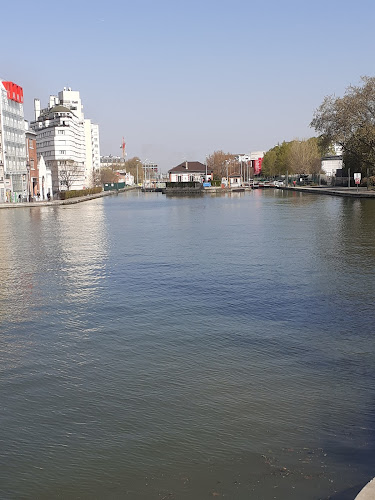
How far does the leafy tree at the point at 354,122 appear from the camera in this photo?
7494 centimetres

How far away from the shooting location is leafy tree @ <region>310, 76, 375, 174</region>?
74.9 meters

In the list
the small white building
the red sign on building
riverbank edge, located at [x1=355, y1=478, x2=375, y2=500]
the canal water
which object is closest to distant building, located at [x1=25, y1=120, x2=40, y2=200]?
the red sign on building

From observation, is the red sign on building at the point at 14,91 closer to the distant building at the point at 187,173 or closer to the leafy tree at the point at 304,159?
the leafy tree at the point at 304,159

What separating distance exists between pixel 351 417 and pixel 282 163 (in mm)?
159071

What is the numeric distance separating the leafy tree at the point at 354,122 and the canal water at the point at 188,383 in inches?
2356

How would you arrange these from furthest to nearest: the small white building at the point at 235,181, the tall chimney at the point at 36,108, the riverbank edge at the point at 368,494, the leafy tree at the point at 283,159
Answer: the tall chimney at the point at 36,108 → the leafy tree at the point at 283,159 → the small white building at the point at 235,181 → the riverbank edge at the point at 368,494

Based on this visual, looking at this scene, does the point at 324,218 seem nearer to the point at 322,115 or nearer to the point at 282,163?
the point at 322,115

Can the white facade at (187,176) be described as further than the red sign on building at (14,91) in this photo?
Yes

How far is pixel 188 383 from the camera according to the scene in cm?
922

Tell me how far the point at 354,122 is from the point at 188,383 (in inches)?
2903

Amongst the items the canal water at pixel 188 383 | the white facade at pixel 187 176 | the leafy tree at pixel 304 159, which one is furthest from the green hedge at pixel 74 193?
the canal water at pixel 188 383

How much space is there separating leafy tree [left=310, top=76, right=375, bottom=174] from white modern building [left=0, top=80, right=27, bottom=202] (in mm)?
44612

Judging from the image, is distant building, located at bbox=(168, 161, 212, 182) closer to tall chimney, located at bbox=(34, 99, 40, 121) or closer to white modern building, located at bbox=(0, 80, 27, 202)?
tall chimney, located at bbox=(34, 99, 40, 121)

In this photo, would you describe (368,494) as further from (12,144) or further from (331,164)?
(331,164)
